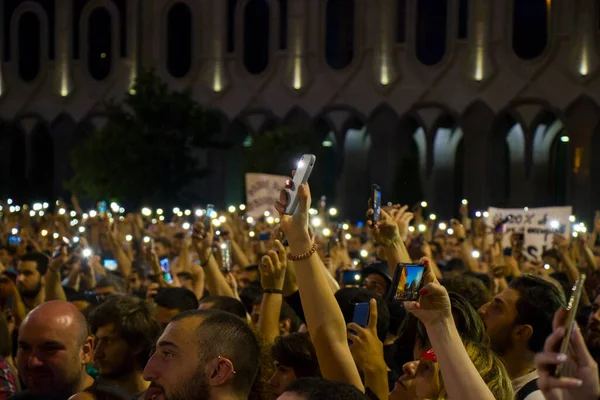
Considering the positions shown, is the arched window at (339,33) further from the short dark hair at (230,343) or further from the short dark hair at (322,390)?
the short dark hair at (322,390)

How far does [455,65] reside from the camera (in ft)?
109

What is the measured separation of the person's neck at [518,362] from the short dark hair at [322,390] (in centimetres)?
151

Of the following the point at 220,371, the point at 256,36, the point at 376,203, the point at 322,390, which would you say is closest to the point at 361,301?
the point at 376,203

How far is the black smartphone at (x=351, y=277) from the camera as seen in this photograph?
7930mm

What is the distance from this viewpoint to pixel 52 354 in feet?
14.8

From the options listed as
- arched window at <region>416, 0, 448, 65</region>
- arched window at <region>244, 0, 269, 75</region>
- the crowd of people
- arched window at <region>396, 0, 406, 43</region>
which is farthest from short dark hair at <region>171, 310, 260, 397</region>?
arched window at <region>244, 0, 269, 75</region>

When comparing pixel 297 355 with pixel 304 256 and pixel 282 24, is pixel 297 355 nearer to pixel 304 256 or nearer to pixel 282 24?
pixel 304 256

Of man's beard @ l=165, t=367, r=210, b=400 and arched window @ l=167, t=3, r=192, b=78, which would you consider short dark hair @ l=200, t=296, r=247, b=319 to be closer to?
man's beard @ l=165, t=367, r=210, b=400

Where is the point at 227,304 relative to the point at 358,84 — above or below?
below

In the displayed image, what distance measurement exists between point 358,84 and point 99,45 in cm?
1009

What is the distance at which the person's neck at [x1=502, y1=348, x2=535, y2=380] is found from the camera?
14.7 ft

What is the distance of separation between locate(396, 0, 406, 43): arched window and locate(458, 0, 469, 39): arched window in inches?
72.3

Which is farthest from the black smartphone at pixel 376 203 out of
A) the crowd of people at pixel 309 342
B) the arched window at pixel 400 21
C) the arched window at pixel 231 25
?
the arched window at pixel 231 25

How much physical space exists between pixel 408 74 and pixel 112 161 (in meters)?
9.25
